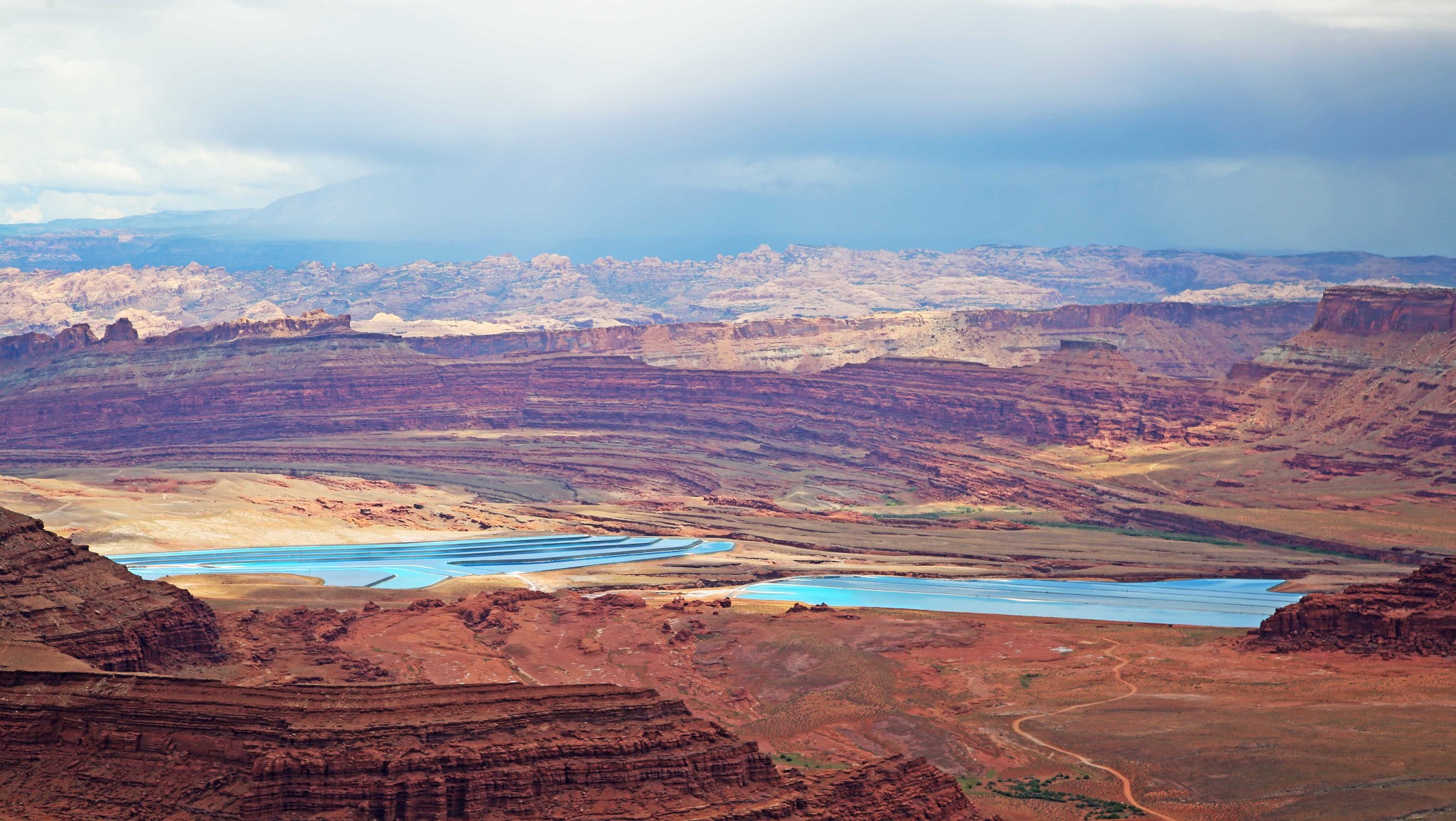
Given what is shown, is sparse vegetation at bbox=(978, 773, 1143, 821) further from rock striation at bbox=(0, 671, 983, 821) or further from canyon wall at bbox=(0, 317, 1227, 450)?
canyon wall at bbox=(0, 317, 1227, 450)

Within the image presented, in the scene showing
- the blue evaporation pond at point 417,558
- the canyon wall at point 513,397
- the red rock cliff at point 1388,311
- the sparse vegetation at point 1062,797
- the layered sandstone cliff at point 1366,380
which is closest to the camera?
the sparse vegetation at point 1062,797

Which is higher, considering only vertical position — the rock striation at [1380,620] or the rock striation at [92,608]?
the rock striation at [92,608]

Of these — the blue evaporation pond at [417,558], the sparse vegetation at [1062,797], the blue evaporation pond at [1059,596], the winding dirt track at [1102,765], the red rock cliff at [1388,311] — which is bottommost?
the blue evaporation pond at [1059,596]

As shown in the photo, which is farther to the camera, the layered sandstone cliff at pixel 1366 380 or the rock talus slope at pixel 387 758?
the layered sandstone cliff at pixel 1366 380

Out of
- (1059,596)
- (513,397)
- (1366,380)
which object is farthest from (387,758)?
(513,397)

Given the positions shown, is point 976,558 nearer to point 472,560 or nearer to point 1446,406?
point 472,560

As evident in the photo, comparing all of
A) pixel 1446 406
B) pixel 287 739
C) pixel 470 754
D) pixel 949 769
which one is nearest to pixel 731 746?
pixel 470 754

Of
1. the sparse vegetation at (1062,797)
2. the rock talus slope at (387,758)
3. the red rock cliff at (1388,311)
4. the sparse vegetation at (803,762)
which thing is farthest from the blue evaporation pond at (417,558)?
the red rock cliff at (1388,311)

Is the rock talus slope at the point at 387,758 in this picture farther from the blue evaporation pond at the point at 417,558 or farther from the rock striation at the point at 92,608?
the blue evaporation pond at the point at 417,558
